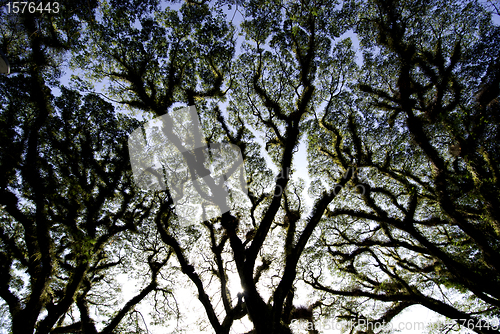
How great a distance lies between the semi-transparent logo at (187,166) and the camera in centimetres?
857

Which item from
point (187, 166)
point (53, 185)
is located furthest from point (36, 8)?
point (187, 166)

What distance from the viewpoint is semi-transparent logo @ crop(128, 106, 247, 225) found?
28.1 ft

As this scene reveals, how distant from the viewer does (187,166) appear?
9242mm

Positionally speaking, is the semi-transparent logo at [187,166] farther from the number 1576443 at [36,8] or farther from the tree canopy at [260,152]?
the number 1576443 at [36,8]

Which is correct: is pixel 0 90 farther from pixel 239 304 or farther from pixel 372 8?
pixel 372 8

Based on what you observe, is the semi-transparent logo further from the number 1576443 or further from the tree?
the number 1576443

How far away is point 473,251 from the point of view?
29.1 feet

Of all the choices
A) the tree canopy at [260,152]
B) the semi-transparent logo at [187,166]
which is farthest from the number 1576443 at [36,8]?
the semi-transparent logo at [187,166]

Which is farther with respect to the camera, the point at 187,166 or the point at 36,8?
the point at 187,166

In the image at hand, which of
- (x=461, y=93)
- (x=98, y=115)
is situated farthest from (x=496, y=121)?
(x=98, y=115)

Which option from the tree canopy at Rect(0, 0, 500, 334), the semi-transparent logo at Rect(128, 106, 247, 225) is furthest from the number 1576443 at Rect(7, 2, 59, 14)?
the semi-transparent logo at Rect(128, 106, 247, 225)

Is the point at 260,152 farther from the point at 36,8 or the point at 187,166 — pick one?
the point at 36,8

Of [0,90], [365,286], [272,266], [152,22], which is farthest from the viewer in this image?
[272,266]

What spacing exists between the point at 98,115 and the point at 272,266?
1190 cm
